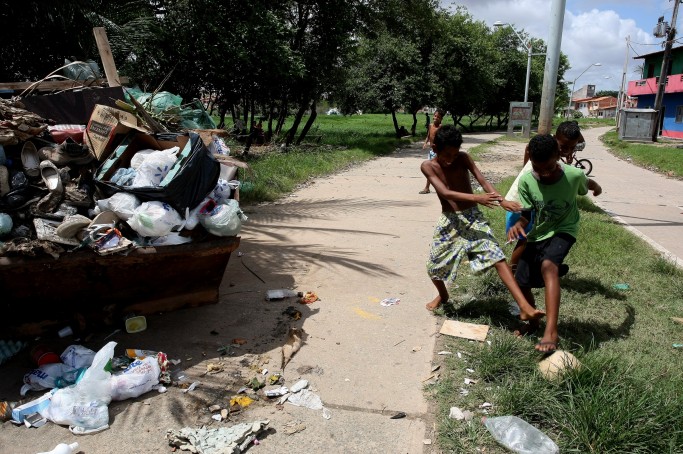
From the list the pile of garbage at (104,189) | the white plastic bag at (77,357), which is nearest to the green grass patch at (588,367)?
the pile of garbage at (104,189)

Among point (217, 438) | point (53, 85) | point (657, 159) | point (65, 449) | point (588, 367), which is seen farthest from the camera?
point (657, 159)

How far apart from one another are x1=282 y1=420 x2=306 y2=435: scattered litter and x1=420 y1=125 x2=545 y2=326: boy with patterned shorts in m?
1.59

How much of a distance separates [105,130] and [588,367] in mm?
3550

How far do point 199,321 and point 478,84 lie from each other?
32601 mm

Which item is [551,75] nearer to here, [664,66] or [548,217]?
[548,217]

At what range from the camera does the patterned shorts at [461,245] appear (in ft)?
12.0

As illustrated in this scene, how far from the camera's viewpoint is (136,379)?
300cm

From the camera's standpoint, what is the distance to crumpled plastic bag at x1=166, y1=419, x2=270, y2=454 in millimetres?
2547

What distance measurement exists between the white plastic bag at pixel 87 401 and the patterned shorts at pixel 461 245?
2293mm

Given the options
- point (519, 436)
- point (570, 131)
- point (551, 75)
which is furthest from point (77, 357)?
point (551, 75)

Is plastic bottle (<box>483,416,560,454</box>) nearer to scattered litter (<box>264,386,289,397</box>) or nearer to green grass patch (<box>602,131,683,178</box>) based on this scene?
scattered litter (<box>264,386,289,397</box>)

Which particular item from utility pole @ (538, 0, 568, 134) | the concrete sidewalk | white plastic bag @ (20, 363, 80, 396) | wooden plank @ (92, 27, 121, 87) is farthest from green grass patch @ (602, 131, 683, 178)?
white plastic bag @ (20, 363, 80, 396)

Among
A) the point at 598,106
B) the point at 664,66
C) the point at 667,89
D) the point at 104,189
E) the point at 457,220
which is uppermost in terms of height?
the point at 664,66

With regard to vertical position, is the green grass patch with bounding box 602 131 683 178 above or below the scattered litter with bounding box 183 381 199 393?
below
